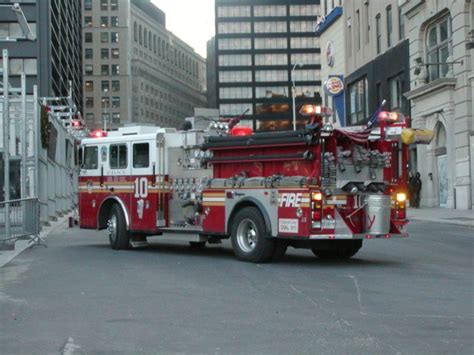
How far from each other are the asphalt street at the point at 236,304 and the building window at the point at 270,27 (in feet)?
400

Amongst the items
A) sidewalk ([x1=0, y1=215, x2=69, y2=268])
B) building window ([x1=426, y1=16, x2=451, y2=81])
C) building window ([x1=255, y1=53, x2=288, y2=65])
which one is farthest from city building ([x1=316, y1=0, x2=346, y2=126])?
building window ([x1=255, y1=53, x2=288, y2=65])

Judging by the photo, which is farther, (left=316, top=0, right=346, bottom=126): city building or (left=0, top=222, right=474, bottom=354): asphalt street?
(left=316, top=0, right=346, bottom=126): city building

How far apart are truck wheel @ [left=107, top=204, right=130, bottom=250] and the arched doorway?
22.3 m

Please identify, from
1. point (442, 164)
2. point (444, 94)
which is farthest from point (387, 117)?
point (442, 164)

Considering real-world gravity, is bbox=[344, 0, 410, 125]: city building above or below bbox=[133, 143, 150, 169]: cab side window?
Answer: above

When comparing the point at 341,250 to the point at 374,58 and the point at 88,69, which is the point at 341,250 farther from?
the point at 88,69

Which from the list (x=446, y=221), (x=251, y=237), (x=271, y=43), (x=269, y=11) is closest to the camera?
(x=251, y=237)

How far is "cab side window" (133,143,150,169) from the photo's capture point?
16016mm

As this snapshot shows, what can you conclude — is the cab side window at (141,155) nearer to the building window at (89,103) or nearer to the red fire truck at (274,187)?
the red fire truck at (274,187)

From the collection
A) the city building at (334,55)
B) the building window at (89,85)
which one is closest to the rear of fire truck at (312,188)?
the city building at (334,55)

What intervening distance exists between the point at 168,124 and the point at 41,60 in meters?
101

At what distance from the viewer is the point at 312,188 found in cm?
1230

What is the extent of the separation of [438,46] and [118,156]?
23820mm

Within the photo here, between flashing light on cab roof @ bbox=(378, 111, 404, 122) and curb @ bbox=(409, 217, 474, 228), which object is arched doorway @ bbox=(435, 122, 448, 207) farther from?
flashing light on cab roof @ bbox=(378, 111, 404, 122)
